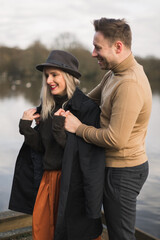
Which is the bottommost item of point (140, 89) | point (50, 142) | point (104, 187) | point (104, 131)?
point (104, 187)

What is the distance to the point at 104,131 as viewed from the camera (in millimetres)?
2053

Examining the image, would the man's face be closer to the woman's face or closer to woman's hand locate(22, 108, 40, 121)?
the woman's face

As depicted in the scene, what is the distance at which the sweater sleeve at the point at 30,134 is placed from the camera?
2.47 metres

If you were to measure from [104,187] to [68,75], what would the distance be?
87cm

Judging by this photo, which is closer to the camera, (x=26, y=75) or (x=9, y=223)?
(x=9, y=223)

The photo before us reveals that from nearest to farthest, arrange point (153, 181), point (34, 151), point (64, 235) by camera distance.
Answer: point (64, 235) → point (34, 151) → point (153, 181)

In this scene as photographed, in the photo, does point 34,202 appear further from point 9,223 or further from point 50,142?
point 9,223

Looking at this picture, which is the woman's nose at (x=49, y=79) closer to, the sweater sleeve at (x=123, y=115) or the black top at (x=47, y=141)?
the black top at (x=47, y=141)

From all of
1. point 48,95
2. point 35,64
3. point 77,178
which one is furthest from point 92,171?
point 35,64

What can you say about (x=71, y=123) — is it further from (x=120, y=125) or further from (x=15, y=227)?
(x=15, y=227)

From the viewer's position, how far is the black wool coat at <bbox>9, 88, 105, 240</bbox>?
2211 mm

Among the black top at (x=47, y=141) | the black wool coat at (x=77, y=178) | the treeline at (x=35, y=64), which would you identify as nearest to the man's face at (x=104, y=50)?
the black wool coat at (x=77, y=178)

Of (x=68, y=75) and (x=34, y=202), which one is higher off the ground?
(x=68, y=75)

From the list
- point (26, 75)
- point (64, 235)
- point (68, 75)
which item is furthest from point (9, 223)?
point (26, 75)
